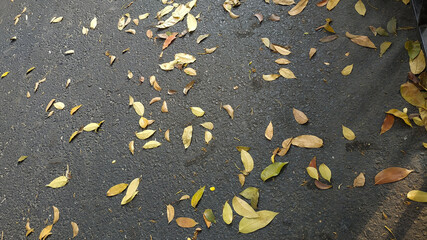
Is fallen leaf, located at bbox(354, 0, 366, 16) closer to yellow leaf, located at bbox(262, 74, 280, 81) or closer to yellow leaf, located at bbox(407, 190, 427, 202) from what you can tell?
yellow leaf, located at bbox(262, 74, 280, 81)

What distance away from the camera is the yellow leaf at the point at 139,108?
2776 millimetres

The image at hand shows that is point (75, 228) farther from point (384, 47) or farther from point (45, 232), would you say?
point (384, 47)

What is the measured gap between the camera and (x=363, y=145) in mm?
2139

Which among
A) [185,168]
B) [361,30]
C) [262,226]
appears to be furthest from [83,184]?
[361,30]

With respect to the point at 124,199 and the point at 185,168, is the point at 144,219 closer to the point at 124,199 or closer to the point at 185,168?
the point at 124,199

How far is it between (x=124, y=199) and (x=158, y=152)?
378 mm

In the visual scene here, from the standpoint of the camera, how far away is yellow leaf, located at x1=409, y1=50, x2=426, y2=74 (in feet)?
7.44

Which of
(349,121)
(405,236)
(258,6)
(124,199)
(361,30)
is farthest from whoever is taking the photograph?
(258,6)

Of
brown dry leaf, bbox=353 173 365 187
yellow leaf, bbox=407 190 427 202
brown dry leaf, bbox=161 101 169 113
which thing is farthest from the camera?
brown dry leaf, bbox=161 101 169 113

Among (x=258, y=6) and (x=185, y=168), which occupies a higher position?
(x=258, y=6)

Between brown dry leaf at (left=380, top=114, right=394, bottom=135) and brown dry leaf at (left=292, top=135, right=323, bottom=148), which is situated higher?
brown dry leaf at (left=380, top=114, right=394, bottom=135)

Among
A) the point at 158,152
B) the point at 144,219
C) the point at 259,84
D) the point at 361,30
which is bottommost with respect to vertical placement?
the point at 144,219

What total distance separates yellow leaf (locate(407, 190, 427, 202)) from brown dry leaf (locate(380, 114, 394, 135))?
1.27 feet

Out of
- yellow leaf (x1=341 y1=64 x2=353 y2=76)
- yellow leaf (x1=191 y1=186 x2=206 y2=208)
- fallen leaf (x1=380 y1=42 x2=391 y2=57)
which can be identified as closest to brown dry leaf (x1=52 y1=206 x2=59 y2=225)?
yellow leaf (x1=191 y1=186 x2=206 y2=208)
